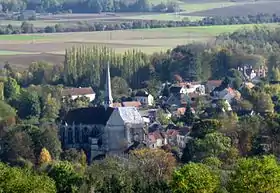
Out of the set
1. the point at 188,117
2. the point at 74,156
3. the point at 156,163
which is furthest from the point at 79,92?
the point at 156,163

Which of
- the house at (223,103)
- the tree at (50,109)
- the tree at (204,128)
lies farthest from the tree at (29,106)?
the tree at (204,128)

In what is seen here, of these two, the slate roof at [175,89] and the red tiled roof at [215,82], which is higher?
the slate roof at [175,89]

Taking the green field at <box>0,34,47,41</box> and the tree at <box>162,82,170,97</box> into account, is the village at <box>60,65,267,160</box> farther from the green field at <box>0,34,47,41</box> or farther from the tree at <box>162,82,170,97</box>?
the green field at <box>0,34,47,41</box>

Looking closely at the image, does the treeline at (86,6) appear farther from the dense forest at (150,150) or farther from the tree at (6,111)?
the tree at (6,111)

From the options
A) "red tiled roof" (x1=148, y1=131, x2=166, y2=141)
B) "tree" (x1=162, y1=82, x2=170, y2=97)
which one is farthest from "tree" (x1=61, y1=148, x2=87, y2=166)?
"tree" (x1=162, y1=82, x2=170, y2=97)

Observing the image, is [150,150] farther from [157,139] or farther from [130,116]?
[130,116]
